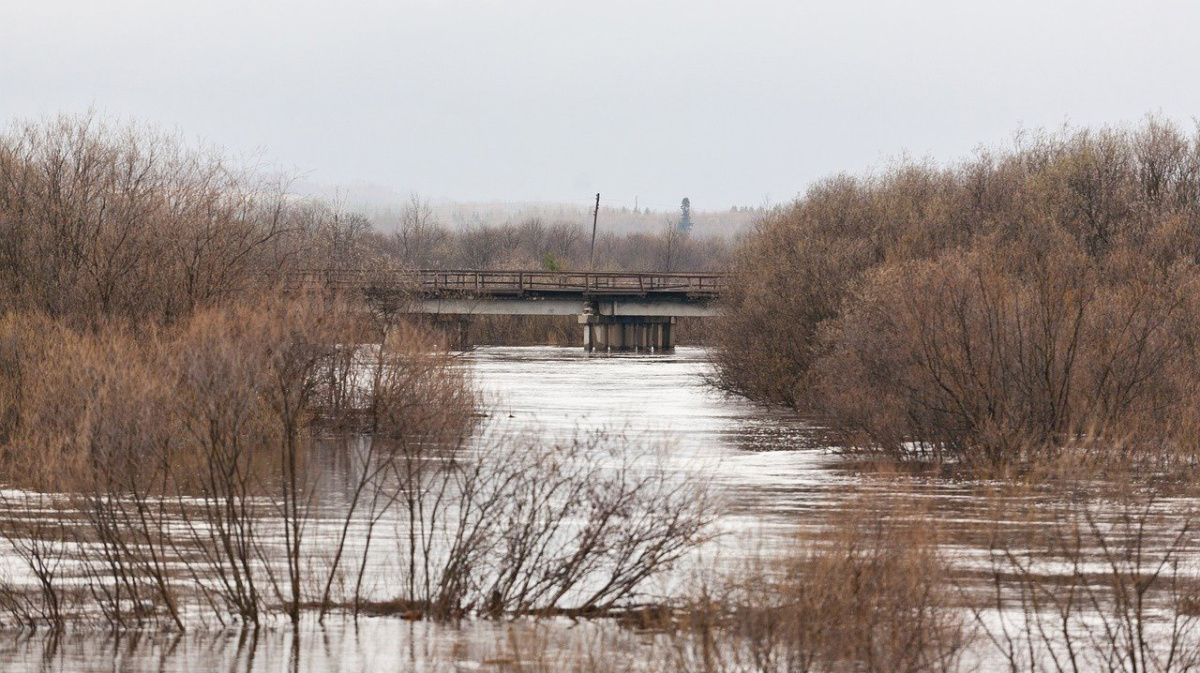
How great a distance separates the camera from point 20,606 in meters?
14.1

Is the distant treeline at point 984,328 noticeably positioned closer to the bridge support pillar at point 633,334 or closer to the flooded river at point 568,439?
the flooded river at point 568,439

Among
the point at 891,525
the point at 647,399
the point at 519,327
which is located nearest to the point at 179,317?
the point at 647,399

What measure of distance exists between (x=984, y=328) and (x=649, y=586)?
13479 mm

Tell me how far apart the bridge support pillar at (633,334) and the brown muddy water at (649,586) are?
4159 centimetres

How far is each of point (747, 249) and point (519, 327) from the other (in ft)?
153

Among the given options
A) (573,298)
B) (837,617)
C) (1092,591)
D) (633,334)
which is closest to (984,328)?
(1092,591)

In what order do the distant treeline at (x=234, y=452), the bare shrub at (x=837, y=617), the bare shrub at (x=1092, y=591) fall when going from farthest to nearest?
the distant treeline at (x=234, y=452) → the bare shrub at (x=1092, y=591) → the bare shrub at (x=837, y=617)

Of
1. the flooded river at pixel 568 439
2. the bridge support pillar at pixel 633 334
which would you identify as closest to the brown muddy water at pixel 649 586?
the flooded river at pixel 568 439

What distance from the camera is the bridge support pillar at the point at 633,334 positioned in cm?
8275

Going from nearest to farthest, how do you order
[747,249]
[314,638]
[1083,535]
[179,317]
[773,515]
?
[314,638] < [1083,535] < [773,515] < [179,317] < [747,249]

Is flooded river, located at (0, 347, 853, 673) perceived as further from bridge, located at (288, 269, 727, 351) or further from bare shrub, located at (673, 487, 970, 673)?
bridge, located at (288, 269, 727, 351)

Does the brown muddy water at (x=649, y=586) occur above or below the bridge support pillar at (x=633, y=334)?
below

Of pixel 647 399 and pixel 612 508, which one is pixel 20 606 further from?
pixel 647 399

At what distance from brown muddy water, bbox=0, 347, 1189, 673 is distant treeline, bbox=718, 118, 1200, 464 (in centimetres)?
196
